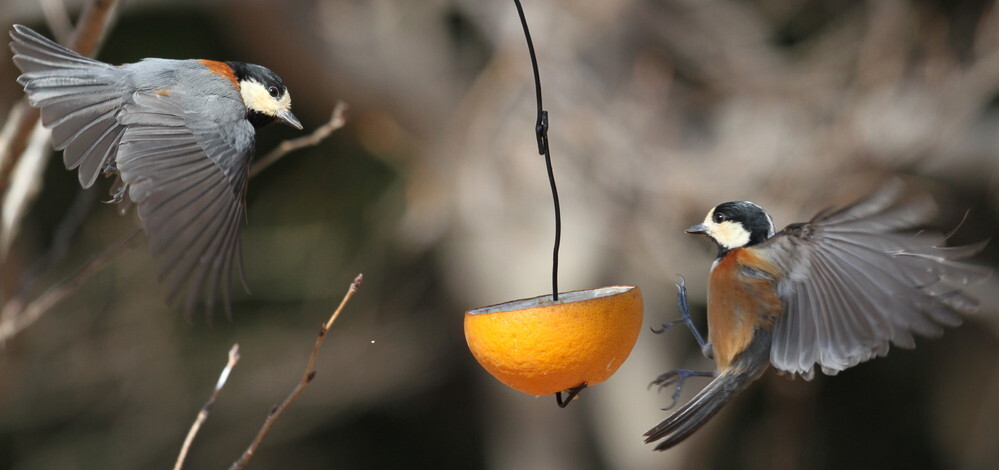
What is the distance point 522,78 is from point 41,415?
299cm

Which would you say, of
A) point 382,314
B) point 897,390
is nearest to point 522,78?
point 382,314

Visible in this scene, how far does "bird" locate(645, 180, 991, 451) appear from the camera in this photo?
1835 mm

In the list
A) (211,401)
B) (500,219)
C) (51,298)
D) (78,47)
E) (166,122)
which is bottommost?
(211,401)

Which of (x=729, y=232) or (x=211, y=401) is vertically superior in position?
(x=729, y=232)

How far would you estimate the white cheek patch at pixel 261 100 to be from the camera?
1978 millimetres

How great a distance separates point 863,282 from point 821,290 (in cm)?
13

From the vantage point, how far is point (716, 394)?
217 cm

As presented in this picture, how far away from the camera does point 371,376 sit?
5.74 m

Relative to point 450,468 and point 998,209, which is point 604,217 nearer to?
point 998,209

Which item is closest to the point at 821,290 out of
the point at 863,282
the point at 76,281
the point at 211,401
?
the point at 863,282

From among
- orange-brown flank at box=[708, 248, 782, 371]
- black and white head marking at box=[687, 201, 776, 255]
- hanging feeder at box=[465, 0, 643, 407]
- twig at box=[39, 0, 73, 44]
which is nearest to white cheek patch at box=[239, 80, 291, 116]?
hanging feeder at box=[465, 0, 643, 407]

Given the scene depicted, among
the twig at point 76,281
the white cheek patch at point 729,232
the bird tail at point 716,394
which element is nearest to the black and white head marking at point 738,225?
the white cheek patch at point 729,232

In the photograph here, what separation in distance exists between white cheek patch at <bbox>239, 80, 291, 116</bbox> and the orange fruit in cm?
54

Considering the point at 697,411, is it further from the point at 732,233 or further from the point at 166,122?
the point at 166,122
